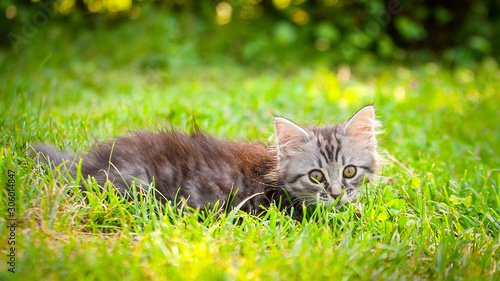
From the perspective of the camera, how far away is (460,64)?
8055 millimetres

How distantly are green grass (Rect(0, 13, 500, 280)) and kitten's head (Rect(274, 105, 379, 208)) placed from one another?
12 centimetres

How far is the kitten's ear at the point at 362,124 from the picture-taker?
269 centimetres

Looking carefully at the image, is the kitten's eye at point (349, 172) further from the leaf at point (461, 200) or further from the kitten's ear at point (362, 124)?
the leaf at point (461, 200)

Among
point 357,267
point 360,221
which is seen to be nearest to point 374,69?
point 360,221

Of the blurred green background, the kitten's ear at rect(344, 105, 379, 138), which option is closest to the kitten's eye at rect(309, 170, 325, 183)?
the kitten's ear at rect(344, 105, 379, 138)

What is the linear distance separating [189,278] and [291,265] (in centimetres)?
44

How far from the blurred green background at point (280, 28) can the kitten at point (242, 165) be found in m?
4.87

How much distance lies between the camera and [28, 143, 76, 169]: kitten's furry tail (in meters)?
2.44

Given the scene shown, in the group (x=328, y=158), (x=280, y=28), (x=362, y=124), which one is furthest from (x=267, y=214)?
(x=280, y=28)

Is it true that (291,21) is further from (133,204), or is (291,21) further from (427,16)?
(133,204)

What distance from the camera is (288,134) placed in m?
2.73

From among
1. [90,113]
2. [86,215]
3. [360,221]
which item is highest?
[90,113]

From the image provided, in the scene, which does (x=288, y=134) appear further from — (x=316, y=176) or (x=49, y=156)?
(x=49, y=156)

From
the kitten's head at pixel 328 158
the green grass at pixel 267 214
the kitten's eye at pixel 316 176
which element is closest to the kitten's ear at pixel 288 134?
the kitten's head at pixel 328 158
